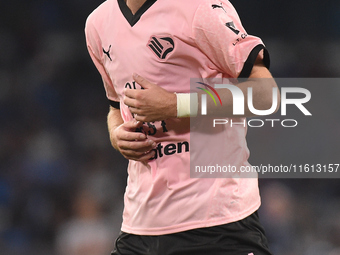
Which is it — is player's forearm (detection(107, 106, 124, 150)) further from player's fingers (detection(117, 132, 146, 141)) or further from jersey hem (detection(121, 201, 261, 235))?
jersey hem (detection(121, 201, 261, 235))

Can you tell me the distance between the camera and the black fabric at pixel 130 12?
134cm

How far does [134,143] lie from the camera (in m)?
1.28

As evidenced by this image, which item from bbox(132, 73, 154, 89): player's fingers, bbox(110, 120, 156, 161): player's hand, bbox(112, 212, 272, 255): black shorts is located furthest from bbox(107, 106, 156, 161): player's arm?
bbox(112, 212, 272, 255): black shorts

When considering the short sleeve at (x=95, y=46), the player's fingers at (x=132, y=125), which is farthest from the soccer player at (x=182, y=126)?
the short sleeve at (x=95, y=46)

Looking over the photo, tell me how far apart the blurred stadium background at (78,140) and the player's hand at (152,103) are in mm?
2065

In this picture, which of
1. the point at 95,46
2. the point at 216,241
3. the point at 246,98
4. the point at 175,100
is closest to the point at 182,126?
the point at 175,100

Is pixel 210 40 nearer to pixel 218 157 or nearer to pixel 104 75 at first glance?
pixel 218 157

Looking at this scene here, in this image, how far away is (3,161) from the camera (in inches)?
129

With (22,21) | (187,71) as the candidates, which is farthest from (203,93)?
(22,21)

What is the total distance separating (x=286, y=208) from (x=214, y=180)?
2.18 metres

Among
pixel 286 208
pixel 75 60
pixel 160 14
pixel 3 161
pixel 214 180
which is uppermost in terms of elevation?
pixel 160 14

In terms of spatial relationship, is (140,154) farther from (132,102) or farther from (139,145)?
(132,102)

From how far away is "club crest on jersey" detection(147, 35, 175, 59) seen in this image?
50.3 inches

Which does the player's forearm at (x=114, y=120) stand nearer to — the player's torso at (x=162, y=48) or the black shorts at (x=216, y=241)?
the player's torso at (x=162, y=48)
